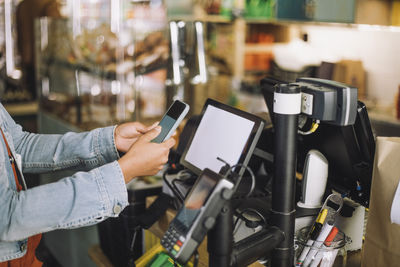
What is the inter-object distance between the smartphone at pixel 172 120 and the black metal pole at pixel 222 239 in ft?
1.07

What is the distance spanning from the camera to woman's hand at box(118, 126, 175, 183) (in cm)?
113

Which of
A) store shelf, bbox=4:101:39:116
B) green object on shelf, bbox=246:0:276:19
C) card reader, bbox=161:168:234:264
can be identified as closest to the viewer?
card reader, bbox=161:168:234:264

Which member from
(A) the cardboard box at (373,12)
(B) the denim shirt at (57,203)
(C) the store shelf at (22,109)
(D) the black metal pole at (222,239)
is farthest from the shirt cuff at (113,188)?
(C) the store shelf at (22,109)

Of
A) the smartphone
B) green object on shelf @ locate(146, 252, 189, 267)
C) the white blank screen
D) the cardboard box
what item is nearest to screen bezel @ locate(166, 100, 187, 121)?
the smartphone

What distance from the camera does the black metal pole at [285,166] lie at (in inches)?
44.3

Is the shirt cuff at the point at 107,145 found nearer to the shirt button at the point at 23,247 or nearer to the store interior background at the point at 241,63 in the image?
the shirt button at the point at 23,247

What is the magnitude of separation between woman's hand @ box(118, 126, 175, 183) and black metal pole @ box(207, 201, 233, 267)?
23 centimetres

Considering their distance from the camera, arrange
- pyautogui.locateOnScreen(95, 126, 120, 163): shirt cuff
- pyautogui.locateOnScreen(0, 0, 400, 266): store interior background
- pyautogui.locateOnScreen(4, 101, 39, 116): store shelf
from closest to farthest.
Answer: pyautogui.locateOnScreen(95, 126, 120, 163): shirt cuff → pyautogui.locateOnScreen(0, 0, 400, 266): store interior background → pyautogui.locateOnScreen(4, 101, 39, 116): store shelf

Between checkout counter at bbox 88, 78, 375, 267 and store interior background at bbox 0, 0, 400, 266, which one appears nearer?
checkout counter at bbox 88, 78, 375, 267

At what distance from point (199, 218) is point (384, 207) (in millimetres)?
469

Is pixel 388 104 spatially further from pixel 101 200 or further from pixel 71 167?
pixel 101 200

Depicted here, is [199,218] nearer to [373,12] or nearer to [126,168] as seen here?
[126,168]

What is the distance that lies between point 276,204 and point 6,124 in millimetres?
783

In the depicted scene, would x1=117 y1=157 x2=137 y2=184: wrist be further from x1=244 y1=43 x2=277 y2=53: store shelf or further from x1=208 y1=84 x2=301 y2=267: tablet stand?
x1=244 y1=43 x2=277 y2=53: store shelf
